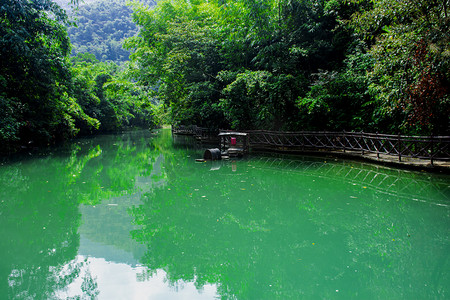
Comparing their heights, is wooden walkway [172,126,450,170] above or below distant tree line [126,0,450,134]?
below

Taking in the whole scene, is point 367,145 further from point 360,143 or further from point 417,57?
point 417,57

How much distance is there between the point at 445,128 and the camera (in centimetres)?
1177

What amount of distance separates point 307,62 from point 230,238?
15967mm

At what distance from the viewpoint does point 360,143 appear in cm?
1457

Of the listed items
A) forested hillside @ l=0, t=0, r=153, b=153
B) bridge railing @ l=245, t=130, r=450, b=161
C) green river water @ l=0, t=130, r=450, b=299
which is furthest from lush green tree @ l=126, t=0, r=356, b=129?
green river water @ l=0, t=130, r=450, b=299

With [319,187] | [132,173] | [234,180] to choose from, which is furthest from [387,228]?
[132,173]

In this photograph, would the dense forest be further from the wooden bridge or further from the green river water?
the green river water

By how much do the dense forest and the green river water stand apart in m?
3.86

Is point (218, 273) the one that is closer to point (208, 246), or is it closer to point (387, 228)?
point (208, 246)

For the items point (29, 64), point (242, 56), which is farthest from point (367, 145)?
point (29, 64)

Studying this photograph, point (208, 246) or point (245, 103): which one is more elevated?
point (245, 103)

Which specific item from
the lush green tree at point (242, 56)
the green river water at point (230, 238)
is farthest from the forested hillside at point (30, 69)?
the green river water at point (230, 238)

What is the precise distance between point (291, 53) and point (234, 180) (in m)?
10.7

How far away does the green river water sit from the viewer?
4.02 metres
